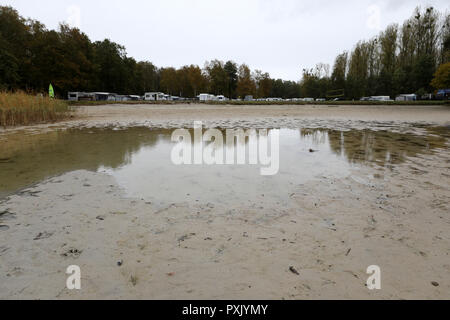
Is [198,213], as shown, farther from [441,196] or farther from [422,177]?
[422,177]

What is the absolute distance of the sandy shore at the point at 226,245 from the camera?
1.80 meters

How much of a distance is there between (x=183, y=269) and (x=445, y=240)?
2307 mm

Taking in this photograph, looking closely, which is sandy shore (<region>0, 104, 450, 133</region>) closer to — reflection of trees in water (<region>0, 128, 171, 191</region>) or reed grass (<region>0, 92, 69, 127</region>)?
reed grass (<region>0, 92, 69, 127</region>)

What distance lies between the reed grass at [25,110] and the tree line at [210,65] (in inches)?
871

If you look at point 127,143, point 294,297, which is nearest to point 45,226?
point 294,297

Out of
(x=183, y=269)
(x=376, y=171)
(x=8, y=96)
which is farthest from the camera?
(x=8, y=96)

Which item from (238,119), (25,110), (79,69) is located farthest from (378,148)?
(79,69)

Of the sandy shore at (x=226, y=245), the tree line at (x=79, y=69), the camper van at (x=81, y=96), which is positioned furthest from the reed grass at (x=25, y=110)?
the camper van at (x=81, y=96)

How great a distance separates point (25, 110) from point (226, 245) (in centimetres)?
1420

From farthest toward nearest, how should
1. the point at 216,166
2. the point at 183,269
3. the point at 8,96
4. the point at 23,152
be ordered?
1. the point at 8,96
2. the point at 23,152
3. the point at 216,166
4. the point at 183,269

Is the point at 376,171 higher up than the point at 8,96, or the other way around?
the point at 8,96

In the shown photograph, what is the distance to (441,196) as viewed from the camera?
3.45 metres

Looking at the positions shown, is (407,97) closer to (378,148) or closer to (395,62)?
(395,62)
